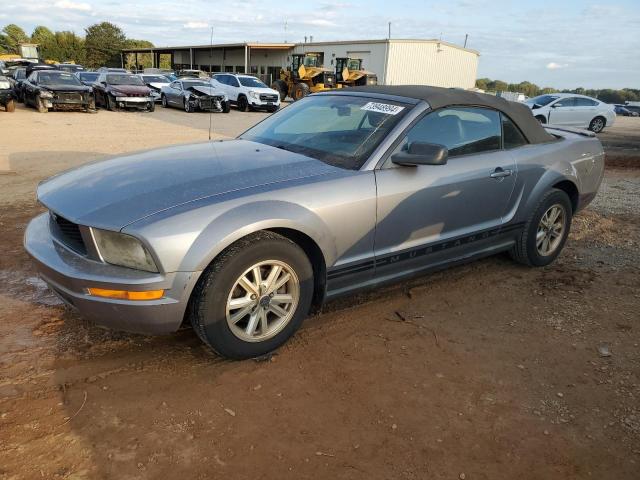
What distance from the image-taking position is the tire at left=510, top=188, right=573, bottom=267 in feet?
14.6

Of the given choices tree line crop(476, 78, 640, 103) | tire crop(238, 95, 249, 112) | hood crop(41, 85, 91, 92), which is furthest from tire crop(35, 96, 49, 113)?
tree line crop(476, 78, 640, 103)

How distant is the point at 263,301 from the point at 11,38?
11248 cm

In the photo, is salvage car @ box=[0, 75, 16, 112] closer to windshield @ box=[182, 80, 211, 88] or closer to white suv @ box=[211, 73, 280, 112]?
windshield @ box=[182, 80, 211, 88]

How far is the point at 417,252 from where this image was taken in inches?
143

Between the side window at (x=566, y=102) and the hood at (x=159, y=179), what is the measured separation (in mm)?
17696

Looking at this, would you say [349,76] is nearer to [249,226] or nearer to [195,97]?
[195,97]

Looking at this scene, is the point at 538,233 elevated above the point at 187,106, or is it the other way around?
the point at 538,233

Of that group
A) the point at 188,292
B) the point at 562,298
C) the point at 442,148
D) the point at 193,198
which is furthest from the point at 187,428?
the point at 562,298

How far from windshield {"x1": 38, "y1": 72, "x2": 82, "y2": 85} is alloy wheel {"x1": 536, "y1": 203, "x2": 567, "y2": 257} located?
1909cm

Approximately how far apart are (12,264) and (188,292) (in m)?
2.61

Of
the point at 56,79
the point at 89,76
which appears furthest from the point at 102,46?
the point at 56,79

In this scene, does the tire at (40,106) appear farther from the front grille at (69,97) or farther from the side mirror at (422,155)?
the side mirror at (422,155)

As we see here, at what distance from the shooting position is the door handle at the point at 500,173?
396 cm

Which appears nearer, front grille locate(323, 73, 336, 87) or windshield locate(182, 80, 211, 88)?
windshield locate(182, 80, 211, 88)
